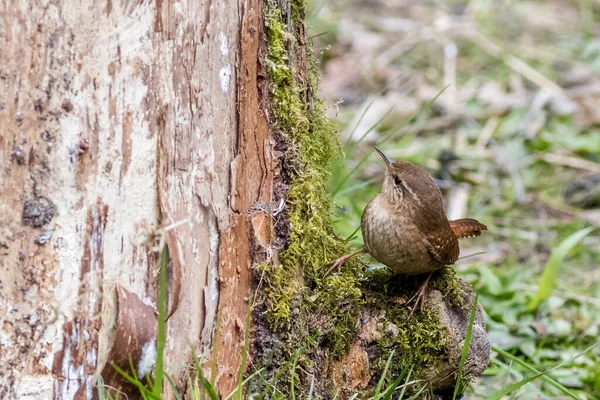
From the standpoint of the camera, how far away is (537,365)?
4.05 meters

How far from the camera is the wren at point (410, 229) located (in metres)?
3.27

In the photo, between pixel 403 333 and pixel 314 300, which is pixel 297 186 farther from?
pixel 403 333

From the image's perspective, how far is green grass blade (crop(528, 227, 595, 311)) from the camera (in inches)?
173

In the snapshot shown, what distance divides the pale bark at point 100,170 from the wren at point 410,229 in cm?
88

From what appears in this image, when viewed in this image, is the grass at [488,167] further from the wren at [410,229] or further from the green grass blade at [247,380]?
the wren at [410,229]

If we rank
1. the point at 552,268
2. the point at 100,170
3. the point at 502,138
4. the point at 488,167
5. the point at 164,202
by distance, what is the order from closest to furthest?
the point at 100,170 < the point at 164,202 < the point at 552,268 < the point at 488,167 < the point at 502,138

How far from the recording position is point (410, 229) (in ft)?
11.0

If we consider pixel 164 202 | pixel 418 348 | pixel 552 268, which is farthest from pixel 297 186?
pixel 552 268

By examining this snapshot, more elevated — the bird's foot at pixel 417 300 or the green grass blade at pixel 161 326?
the green grass blade at pixel 161 326

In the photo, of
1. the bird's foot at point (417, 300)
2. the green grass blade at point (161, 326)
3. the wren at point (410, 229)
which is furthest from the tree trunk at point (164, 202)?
the wren at point (410, 229)

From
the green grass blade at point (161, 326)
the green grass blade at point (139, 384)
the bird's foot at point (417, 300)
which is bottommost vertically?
the green grass blade at point (139, 384)

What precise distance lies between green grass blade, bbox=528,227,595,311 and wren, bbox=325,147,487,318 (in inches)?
49.6

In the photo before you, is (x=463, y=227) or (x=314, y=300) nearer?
(x=314, y=300)

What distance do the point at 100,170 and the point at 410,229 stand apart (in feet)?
4.89
